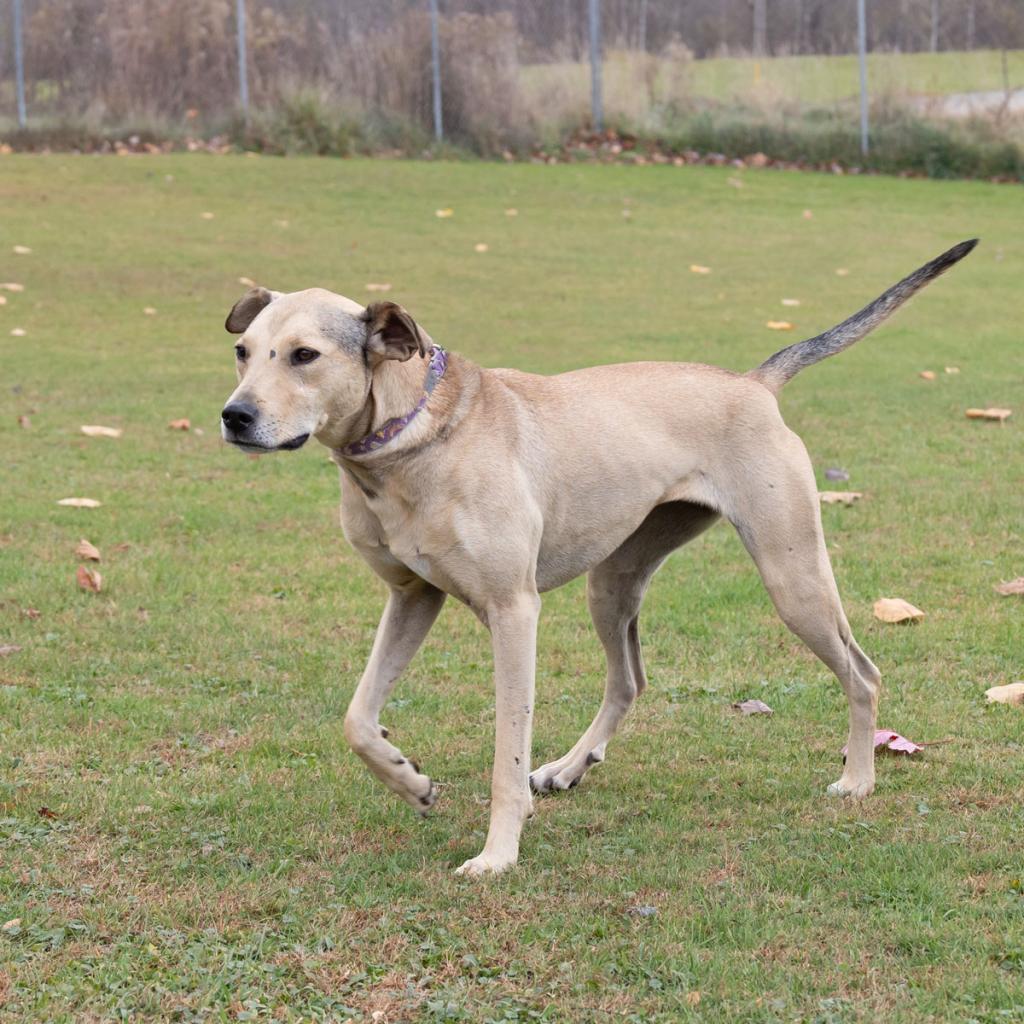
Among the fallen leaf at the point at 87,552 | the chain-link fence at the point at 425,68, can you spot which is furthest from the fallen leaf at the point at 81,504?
the chain-link fence at the point at 425,68

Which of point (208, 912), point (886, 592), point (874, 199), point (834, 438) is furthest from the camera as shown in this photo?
point (874, 199)

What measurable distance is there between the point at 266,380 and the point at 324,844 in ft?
5.07

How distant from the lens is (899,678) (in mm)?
6695

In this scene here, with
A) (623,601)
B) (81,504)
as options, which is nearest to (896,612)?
(623,601)

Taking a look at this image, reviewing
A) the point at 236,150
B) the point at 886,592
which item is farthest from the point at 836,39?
the point at 886,592

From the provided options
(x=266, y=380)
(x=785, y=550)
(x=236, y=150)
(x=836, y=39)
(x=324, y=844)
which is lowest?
(x=324, y=844)

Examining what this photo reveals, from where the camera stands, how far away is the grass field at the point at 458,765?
4.14 m

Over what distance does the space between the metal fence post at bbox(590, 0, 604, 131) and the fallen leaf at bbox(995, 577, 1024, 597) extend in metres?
22.6

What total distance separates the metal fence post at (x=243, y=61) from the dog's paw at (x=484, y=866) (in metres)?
23.9

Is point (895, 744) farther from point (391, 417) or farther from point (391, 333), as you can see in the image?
point (391, 333)

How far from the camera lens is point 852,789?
219 inches

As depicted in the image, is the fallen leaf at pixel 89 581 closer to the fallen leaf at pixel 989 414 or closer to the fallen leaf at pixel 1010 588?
the fallen leaf at pixel 1010 588

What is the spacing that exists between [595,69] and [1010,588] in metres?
22.7

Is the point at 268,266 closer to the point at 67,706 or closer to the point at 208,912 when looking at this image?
the point at 67,706
